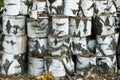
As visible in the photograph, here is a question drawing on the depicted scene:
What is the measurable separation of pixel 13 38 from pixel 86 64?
1040 millimetres

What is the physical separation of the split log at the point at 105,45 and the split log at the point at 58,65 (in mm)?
475

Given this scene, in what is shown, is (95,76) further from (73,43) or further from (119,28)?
(119,28)

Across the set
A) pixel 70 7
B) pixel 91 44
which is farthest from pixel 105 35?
pixel 70 7

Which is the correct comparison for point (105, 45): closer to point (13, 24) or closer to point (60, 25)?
point (60, 25)

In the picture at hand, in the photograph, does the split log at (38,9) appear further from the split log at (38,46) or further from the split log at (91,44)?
the split log at (91,44)

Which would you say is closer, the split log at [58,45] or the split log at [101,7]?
A: the split log at [58,45]

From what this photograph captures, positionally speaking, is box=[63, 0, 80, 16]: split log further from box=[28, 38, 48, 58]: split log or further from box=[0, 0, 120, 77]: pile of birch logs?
box=[28, 38, 48, 58]: split log

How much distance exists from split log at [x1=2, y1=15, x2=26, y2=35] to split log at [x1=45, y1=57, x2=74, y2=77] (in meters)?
0.55

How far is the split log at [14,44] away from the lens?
4.38 metres

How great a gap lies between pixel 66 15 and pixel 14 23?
0.70 m

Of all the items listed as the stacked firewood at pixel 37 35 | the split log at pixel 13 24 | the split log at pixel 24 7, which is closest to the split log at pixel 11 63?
the stacked firewood at pixel 37 35

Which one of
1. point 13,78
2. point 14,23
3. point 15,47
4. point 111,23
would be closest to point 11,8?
point 14,23

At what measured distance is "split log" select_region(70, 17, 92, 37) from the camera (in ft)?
14.3

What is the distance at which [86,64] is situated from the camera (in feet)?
14.5
